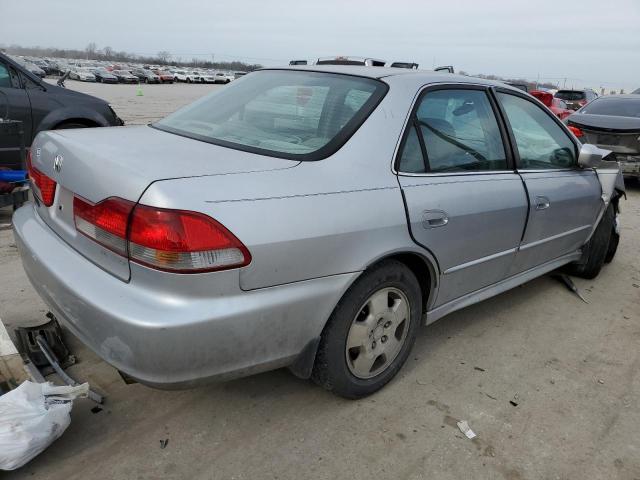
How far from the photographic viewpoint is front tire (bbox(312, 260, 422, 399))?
2.38 meters

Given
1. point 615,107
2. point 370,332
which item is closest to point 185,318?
point 370,332

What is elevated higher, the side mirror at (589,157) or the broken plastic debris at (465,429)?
the side mirror at (589,157)

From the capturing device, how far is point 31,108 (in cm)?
625

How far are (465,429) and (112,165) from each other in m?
1.95

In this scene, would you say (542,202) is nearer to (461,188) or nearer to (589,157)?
(589,157)

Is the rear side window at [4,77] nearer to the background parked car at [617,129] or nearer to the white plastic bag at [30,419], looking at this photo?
the white plastic bag at [30,419]

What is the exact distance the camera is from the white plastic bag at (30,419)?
6.51 ft

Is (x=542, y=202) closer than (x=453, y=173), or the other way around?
(x=453, y=173)

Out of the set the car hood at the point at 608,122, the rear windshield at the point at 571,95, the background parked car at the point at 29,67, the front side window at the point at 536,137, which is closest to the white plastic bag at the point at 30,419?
the front side window at the point at 536,137

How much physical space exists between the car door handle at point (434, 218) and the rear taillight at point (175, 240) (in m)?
0.99

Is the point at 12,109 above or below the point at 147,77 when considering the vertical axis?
above

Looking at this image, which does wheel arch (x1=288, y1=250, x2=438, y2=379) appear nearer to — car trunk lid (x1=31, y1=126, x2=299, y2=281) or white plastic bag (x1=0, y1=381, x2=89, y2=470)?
car trunk lid (x1=31, y1=126, x2=299, y2=281)

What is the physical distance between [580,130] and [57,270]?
866cm

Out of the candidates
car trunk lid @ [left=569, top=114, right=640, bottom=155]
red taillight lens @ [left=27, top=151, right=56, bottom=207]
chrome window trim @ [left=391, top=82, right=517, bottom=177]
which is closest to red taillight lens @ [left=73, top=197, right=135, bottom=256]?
red taillight lens @ [left=27, top=151, right=56, bottom=207]
